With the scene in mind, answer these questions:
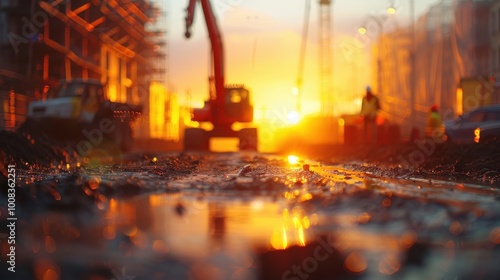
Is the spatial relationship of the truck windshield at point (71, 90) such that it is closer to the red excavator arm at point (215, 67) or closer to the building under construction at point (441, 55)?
the red excavator arm at point (215, 67)

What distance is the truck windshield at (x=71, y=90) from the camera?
91.6ft

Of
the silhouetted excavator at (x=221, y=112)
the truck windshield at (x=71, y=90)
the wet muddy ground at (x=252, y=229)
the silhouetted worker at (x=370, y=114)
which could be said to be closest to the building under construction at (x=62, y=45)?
the truck windshield at (x=71, y=90)

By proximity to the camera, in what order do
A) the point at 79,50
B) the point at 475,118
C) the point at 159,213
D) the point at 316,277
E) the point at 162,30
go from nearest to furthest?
1. the point at 316,277
2. the point at 159,213
3. the point at 475,118
4. the point at 79,50
5. the point at 162,30

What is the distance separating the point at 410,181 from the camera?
35.1ft

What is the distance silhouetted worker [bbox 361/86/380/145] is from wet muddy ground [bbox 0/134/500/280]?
15391 mm

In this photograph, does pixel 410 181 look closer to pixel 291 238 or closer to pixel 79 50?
pixel 291 238

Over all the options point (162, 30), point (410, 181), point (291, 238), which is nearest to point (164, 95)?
point (162, 30)

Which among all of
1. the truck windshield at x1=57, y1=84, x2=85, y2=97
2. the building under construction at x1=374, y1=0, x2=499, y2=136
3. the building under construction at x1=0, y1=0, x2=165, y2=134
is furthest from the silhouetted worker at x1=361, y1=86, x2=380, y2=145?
the building under construction at x1=374, y1=0, x2=499, y2=136

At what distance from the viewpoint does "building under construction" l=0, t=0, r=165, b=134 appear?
44.2 m

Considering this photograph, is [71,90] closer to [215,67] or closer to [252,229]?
[215,67]

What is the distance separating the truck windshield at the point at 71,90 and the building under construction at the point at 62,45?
8.36 meters

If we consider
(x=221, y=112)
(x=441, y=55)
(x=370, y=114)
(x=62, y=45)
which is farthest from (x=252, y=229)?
(x=441, y=55)

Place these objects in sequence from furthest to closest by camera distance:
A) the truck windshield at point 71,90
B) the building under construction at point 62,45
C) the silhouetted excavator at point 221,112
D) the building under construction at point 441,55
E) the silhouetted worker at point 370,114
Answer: the building under construction at point 441,55 → the building under construction at point 62,45 → the silhouetted excavator at point 221,112 → the truck windshield at point 71,90 → the silhouetted worker at point 370,114

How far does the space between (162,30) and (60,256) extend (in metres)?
67.4
